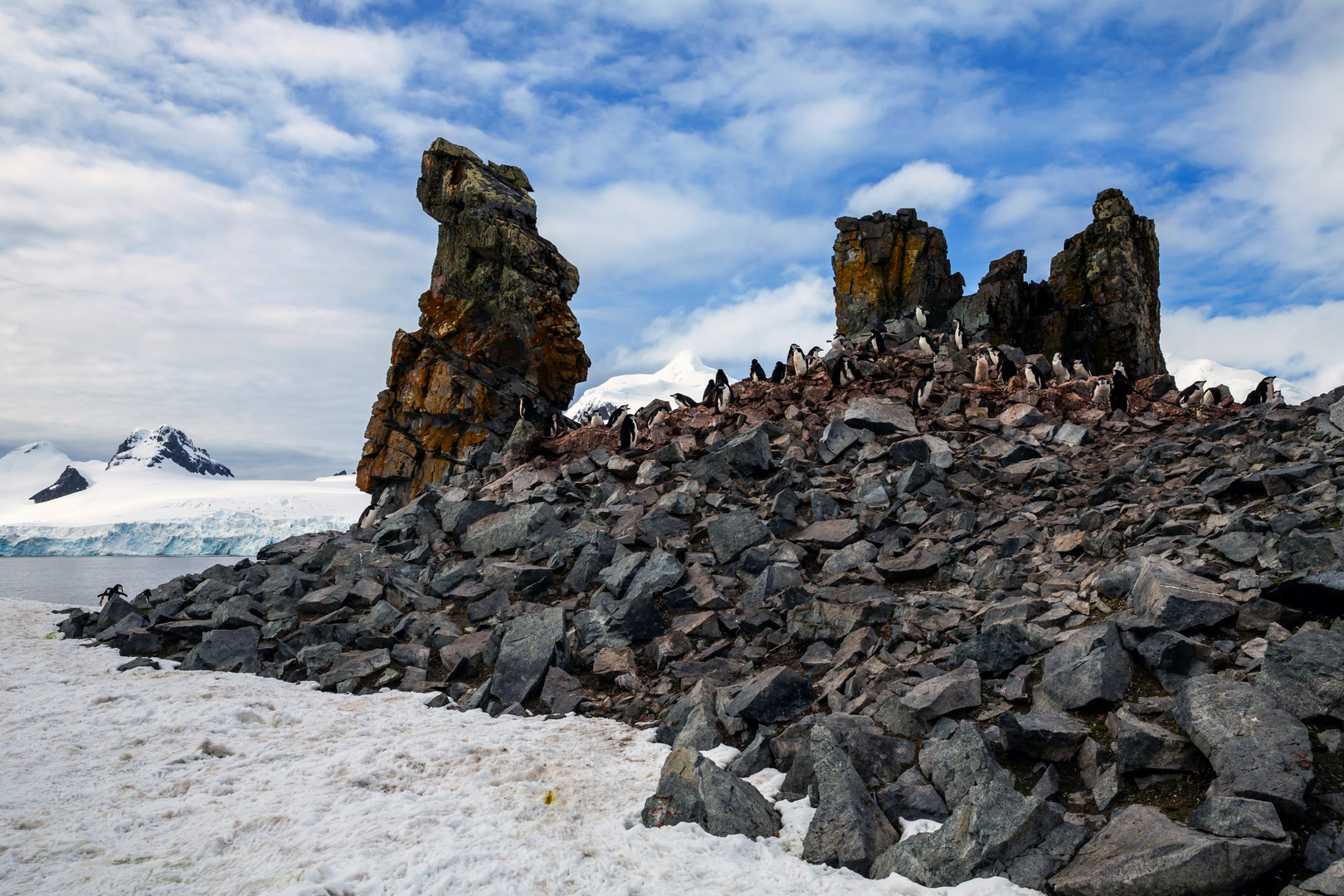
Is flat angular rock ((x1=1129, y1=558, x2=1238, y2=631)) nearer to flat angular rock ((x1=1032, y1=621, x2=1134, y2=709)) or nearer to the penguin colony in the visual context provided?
flat angular rock ((x1=1032, y1=621, x2=1134, y2=709))

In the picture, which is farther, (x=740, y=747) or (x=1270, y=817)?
(x=740, y=747)

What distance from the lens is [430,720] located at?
7695 millimetres

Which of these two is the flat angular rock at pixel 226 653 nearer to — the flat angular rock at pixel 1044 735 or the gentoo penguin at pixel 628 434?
the gentoo penguin at pixel 628 434

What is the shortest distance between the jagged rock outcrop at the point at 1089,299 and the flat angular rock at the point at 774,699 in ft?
84.0

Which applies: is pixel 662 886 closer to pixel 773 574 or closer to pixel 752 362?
pixel 773 574

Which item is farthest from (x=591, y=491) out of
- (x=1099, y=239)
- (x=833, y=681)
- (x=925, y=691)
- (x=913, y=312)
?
(x=1099, y=239)

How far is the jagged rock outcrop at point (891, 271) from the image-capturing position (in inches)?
1162

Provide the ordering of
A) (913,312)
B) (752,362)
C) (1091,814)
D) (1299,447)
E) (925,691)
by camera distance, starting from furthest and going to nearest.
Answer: (913,312) < (752,362) < (1299,447) < (925,691) < (1091,814)

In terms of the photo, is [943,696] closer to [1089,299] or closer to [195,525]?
[1089,299]

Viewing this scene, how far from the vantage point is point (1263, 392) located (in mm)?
18031

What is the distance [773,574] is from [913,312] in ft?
70.9

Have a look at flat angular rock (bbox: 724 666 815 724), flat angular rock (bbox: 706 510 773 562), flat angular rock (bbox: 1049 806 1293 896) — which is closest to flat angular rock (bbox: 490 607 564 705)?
flat angular rock (bbox: 724 666 815 724)

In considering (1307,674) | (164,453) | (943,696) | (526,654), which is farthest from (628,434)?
(164,453)

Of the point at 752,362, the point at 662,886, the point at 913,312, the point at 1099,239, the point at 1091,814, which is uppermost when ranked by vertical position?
the point at 1099,239
